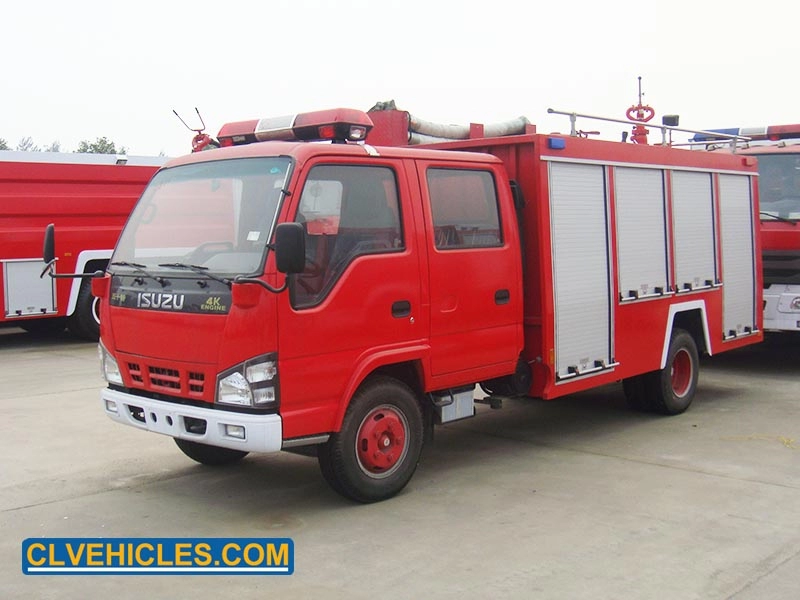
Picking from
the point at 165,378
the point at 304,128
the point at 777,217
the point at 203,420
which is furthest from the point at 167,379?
the point at 777,217

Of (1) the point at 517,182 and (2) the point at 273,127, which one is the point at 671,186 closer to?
(1) the point at 517,182

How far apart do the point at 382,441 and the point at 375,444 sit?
8 cm

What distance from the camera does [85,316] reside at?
13992mm

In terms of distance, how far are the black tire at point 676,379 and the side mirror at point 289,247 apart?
4331 millimetres

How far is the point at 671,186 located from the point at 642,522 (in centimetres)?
375

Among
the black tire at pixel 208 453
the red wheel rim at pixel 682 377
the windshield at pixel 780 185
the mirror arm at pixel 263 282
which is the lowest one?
the black tire at pixel 208 453

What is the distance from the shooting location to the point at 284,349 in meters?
5.28

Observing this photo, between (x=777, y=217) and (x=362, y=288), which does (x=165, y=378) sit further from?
(x=777, y=217)

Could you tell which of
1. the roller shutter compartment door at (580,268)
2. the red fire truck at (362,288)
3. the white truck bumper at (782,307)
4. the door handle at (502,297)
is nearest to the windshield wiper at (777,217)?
the white truck bumper at (782,307)

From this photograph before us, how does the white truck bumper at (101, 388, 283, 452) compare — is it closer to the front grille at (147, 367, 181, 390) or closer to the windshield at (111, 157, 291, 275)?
the front grille at (147, 367, 181, 390)

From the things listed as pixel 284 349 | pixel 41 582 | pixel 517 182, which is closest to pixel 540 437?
pixel 517 182

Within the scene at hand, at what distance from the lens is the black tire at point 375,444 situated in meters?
5.66

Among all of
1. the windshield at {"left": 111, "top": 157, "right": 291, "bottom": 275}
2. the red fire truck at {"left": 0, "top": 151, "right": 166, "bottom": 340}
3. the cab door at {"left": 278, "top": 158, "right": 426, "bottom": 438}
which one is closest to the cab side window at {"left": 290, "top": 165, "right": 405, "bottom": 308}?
the cab door at {"left": 278, "top": 158, "right": 426, "bottom": 438}

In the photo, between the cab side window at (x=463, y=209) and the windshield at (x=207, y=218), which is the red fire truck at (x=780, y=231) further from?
the windshield at (x=207, y=218)
